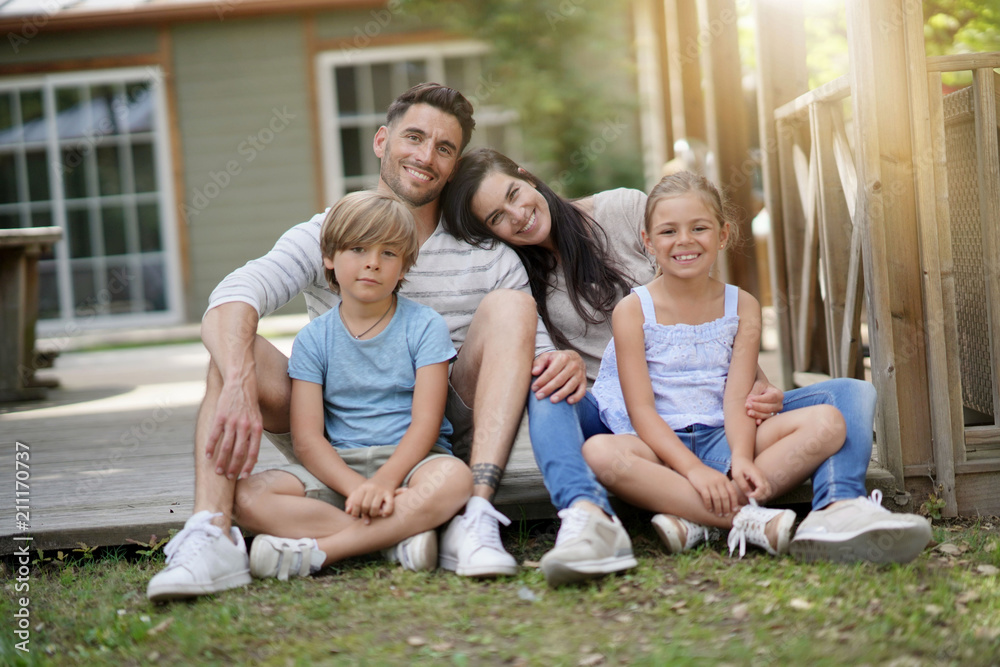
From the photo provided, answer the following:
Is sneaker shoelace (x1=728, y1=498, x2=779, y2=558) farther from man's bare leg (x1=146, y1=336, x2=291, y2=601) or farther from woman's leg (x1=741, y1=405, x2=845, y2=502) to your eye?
man's bare leg (x1=146, y1=336, x2=291, y2=601)

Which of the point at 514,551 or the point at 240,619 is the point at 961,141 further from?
the point at 240,619

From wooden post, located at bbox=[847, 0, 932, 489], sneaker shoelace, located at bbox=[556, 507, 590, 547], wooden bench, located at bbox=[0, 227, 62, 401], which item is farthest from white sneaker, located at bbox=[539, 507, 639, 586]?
wooden bench, located at bbox=[0, 227, 62, 401]

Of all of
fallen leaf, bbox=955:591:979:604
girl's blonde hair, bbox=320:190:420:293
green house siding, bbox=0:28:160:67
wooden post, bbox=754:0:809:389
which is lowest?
fallen leaf, bbox=955:591:979:604

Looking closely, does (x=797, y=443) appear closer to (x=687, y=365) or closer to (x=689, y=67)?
(x=687, y=365)

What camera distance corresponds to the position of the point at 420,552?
220 cm

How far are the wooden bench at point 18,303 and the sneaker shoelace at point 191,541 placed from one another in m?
3.77

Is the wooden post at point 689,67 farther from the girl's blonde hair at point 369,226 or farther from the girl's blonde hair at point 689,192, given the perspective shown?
the girl's blonde hair at point 369,226

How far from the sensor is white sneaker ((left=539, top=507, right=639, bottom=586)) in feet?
6.52

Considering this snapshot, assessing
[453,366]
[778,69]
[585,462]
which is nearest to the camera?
[585,462]

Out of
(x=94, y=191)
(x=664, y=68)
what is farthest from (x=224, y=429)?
(x=94, y=191)

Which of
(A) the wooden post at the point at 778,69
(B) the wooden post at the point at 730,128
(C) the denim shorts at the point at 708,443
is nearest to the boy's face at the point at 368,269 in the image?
(C) the denim shorts at the point at 708,443

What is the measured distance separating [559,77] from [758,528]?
22.7 ft

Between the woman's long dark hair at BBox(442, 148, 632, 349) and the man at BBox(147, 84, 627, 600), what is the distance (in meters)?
0.05

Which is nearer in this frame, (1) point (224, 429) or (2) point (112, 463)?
(1) point (224, 429)
